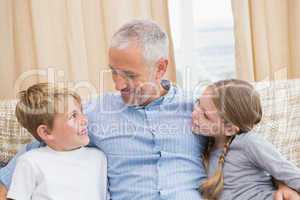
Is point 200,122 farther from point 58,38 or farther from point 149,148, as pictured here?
point 58,38

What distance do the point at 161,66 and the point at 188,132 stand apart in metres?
0.27

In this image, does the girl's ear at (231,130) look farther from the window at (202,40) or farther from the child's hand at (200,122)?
the window at (202,40)

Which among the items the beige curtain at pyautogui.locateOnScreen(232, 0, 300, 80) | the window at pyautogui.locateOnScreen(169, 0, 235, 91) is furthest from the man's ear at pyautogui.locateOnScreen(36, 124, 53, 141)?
the beige curtain at pyautogui.locateOnScreen(232, 0, 300, 80)

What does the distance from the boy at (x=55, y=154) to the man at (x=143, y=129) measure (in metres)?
0.09

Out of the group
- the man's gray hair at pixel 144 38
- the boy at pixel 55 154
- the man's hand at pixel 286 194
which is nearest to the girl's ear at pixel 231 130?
the man's hand at pixel 286 194

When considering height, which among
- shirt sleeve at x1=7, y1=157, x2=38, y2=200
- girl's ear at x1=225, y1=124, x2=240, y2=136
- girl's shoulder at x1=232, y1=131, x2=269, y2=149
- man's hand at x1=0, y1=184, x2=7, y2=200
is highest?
girl's ear at x1=225, y1=124, x2=240, y2=136

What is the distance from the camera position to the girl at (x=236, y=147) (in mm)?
1611

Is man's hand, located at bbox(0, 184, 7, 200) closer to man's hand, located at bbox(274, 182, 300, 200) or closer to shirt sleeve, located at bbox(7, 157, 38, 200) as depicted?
shirt sleeve, located at bbox(7, 157, 38, 200)

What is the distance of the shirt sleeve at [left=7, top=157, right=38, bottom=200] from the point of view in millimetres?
1559

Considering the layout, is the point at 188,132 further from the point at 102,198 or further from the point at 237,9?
the point at 237,9

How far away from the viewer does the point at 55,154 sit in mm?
1667

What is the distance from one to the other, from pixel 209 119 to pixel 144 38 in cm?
38

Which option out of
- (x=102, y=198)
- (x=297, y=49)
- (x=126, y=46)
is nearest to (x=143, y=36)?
(x=126, y=46)

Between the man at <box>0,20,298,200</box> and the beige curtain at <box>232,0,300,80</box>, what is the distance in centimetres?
75
